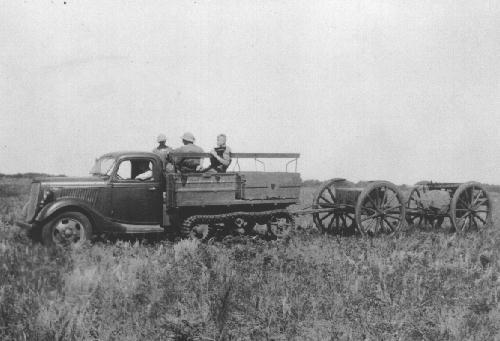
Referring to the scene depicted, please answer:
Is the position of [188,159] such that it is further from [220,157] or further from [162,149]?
[162,149]

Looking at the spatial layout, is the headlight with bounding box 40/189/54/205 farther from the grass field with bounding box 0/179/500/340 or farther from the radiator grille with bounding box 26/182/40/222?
the grass field with bounding box 0/179/500/340

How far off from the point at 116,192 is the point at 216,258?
2.91 meters

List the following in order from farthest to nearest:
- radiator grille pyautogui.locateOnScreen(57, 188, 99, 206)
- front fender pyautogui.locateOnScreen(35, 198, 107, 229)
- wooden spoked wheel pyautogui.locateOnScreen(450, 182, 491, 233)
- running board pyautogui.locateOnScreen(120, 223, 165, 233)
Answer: wooden spoked wheel pyautogui.locateOnScreen(450, 182, 491, 233)
running board pyautogui.locateOnScreen(120, 223, 165, 233)
radiator grille pyautogui.locateOnScreen(57, 188, 99, 206)
front fender pyautogui.locateOnScreen(35, 198, 107, 229)

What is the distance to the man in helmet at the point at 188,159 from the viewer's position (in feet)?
30.8

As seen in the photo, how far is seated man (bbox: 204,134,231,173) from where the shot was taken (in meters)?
9.45

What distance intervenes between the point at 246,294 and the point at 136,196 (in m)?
4.32

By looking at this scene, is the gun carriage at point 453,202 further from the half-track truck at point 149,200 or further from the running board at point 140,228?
the running board at point 140,228

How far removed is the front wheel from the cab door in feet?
2.24

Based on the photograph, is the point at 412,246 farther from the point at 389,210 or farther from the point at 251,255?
the point at 251,255

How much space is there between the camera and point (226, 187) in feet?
30.6

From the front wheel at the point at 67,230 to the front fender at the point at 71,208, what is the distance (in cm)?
11

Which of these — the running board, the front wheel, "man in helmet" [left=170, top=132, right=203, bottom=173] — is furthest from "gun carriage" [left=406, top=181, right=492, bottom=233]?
the front wheel

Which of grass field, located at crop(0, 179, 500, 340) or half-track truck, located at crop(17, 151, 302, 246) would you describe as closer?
grass field, located at crop(0, 179, 500, 340)

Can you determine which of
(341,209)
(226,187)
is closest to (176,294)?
(226,187)
